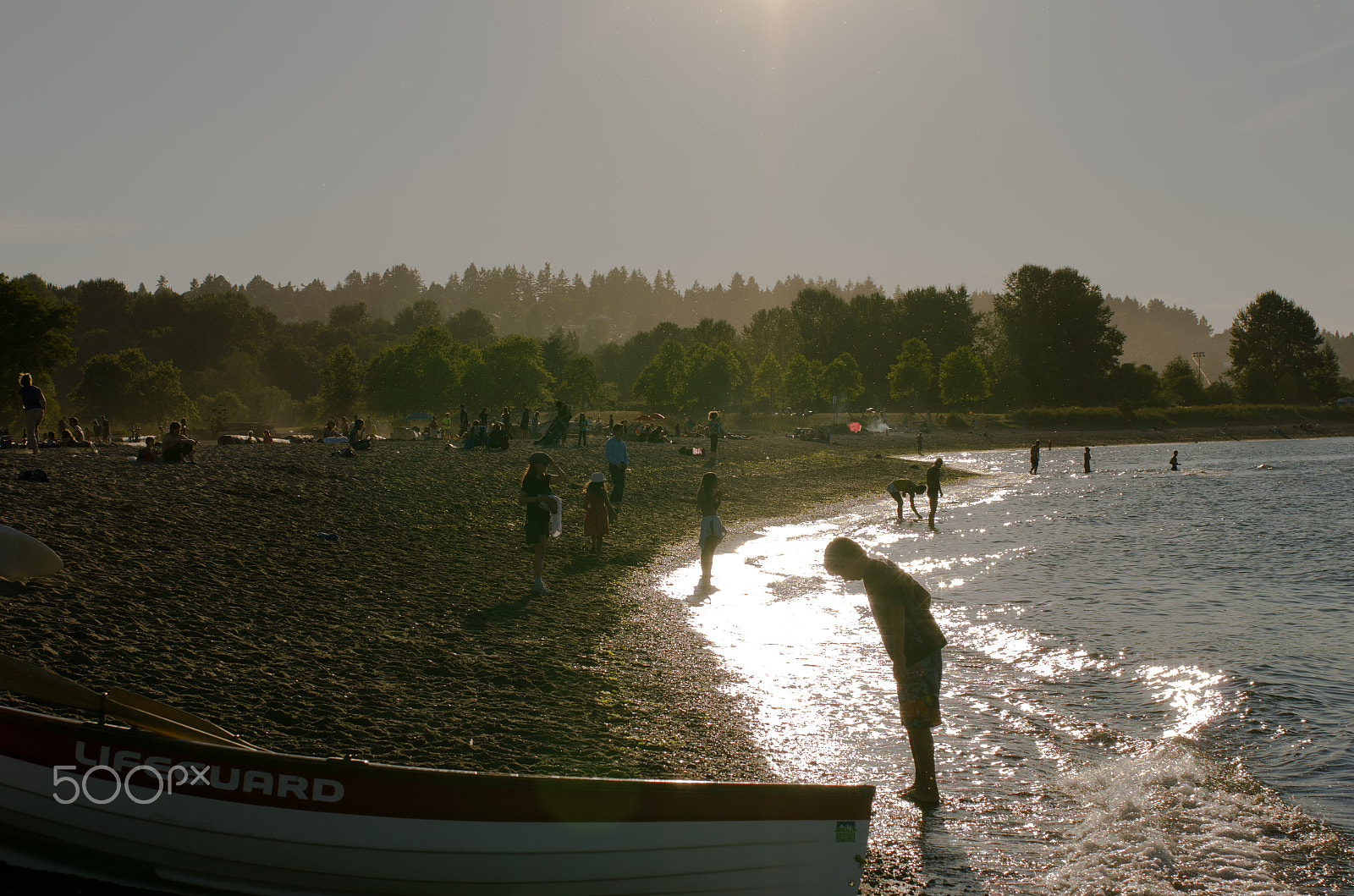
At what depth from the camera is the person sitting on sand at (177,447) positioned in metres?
20.7

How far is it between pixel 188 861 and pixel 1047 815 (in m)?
5.82

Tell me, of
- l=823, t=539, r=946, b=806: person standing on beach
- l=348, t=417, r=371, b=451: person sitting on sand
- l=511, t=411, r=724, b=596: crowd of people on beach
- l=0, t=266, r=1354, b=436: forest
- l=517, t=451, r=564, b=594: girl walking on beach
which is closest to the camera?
l=823, t=539, r=946, b=806: person standing on beach

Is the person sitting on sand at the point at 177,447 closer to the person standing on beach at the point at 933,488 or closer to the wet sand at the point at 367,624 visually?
the wet sand at the point at 367,624

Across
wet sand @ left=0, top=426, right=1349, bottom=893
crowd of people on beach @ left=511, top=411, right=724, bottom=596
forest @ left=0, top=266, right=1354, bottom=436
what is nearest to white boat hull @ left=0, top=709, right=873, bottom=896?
wet sand @ left=0, top=426, right=1349, bottom=893

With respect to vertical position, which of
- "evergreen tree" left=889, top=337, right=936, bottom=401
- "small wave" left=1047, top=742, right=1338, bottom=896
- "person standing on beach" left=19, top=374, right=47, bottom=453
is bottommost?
"small wave" left=1047, top=742, right=1338, bottom=896

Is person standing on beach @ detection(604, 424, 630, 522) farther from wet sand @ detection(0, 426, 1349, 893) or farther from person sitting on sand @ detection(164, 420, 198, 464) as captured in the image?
person sitting on sand @ detection(164, 420, 198, 464)

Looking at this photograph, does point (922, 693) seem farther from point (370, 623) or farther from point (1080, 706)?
point (370, 623)

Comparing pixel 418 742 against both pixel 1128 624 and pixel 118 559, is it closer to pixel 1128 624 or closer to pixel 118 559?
pixel 118 559

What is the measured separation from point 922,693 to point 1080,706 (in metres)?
3.76

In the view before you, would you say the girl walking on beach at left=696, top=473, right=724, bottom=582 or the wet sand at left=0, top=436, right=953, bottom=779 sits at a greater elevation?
the girl walking on beach at left=696, top=473, right=724, bottom=582

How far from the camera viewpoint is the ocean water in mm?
5500

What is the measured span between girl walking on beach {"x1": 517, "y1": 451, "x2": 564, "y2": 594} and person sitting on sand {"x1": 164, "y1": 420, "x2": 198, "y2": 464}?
549 inches

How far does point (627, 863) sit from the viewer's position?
4.32 meters

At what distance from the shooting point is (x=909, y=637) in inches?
230
